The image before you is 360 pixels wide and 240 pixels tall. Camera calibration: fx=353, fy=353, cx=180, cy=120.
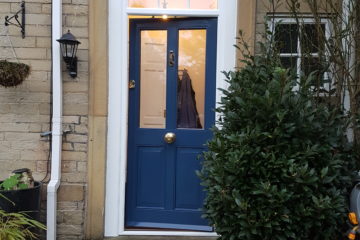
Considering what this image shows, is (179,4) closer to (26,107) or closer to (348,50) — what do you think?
(348,50)

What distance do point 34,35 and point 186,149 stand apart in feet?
6.93

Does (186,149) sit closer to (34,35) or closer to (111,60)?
(111,60)

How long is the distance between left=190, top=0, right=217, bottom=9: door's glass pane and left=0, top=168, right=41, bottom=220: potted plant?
8.45 ft

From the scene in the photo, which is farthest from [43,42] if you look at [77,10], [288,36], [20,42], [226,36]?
[288,36]

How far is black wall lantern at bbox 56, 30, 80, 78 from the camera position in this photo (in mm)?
3646

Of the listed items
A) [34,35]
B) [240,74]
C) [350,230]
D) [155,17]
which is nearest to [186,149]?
[240,74]

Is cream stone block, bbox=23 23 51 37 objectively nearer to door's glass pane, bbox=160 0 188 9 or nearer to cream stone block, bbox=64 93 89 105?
cream stone block, bbox=64 93 89 105

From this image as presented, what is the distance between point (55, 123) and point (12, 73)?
2.17 ft

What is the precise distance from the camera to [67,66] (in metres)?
3.82

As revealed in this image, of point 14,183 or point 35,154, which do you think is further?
point 35,154

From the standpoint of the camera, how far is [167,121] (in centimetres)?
410

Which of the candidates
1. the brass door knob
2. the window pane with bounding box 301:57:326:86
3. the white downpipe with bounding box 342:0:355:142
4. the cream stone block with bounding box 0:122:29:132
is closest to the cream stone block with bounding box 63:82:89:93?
the cream stone block with bounding box 0:122:29:132

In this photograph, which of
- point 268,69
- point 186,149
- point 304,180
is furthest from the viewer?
point 186,149

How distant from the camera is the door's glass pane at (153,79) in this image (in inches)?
161
